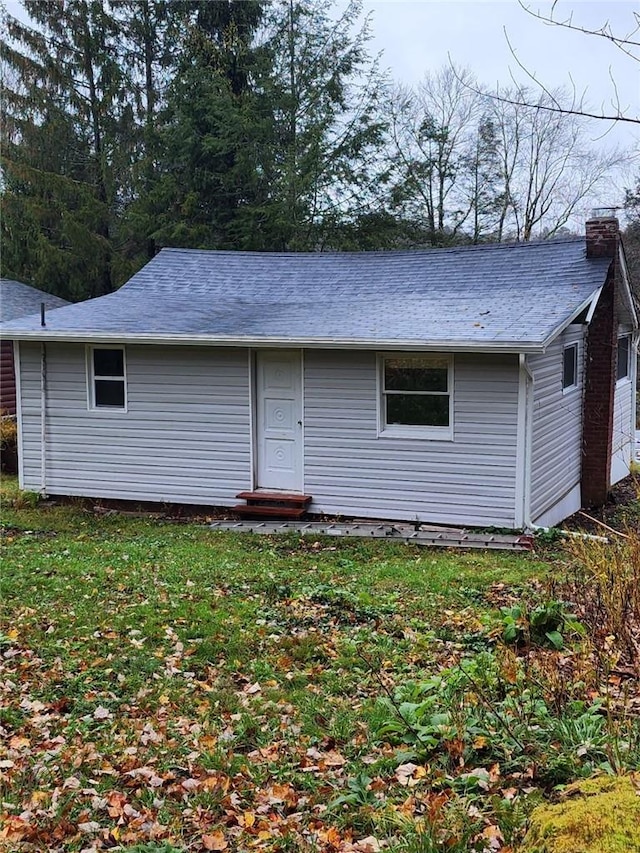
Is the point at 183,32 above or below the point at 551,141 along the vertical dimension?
above

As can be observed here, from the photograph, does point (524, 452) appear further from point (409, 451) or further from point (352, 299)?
point (352, 299)

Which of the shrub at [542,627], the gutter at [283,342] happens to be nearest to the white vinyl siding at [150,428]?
the gutter at [283,342]

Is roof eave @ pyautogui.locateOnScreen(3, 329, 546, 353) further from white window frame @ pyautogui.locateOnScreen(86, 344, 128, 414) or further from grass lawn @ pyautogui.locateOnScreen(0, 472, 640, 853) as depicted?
grass lawn @ pyautogui.locateOnScreen(0, 472, 640, 853)

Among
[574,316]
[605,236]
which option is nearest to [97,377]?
[574,316]

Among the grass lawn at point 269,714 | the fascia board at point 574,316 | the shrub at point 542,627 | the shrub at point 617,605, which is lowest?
the grass lawn at point 269,714

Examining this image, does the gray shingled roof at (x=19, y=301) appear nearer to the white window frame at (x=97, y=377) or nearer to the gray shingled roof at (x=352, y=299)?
the gray shingled roof at (x=352, y=299)

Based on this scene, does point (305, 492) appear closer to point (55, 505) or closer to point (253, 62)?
point (55, 505)

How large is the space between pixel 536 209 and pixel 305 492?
23.0 metres

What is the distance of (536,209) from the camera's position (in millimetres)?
30906

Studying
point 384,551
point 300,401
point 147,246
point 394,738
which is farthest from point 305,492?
point 147,246

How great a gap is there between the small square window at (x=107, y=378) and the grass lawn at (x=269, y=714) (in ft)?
16.0

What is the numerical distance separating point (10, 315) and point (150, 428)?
31.8 ft

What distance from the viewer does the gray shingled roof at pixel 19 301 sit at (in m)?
20.5

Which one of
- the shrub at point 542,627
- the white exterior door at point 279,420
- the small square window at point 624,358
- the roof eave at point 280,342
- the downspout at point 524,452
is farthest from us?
the small square window at point 624,358
